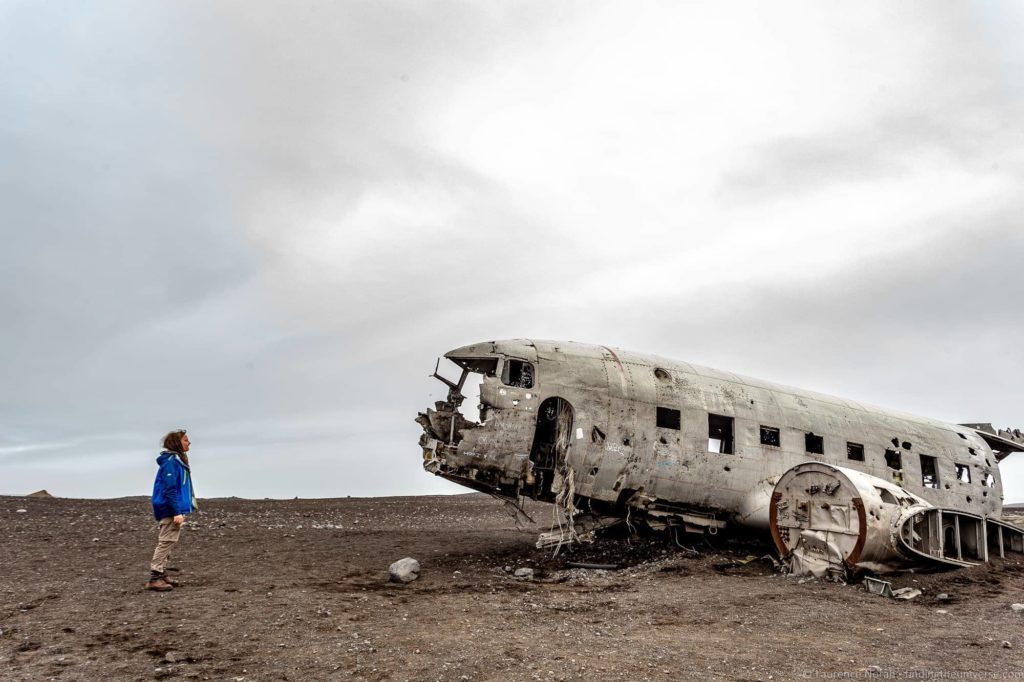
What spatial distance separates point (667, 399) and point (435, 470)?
17.6 feet

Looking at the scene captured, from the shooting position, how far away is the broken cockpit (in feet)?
43.7

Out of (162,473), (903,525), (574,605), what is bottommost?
(574,605)

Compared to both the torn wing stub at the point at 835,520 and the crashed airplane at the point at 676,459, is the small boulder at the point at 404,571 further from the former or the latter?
the torn wing stub at the point at 835,520

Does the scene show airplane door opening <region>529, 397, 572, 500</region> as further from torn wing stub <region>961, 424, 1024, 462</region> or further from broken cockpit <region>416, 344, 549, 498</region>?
torn wing stub <region>961, 424, 1024, 462</region>

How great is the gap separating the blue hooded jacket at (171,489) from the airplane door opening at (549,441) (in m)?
6.15

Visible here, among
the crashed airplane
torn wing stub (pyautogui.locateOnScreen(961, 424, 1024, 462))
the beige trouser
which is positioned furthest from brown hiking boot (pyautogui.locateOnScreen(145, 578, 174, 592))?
torn wing stub (pyautogui.locateOnScreen(961, 424, 1024, 462))

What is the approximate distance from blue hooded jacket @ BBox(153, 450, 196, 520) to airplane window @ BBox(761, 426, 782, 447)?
12.3 meters

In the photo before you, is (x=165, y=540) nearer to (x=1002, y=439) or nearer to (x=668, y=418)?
(x=668, y=418)

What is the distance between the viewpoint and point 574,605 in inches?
434

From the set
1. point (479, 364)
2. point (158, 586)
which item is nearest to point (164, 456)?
point (158, 586)

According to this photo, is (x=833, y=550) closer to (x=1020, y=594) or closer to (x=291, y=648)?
(x=1020, y=594)

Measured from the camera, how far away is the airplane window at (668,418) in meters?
15.2

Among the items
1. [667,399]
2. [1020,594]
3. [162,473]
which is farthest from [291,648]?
[1020,594]

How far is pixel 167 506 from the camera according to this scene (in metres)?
10.9
